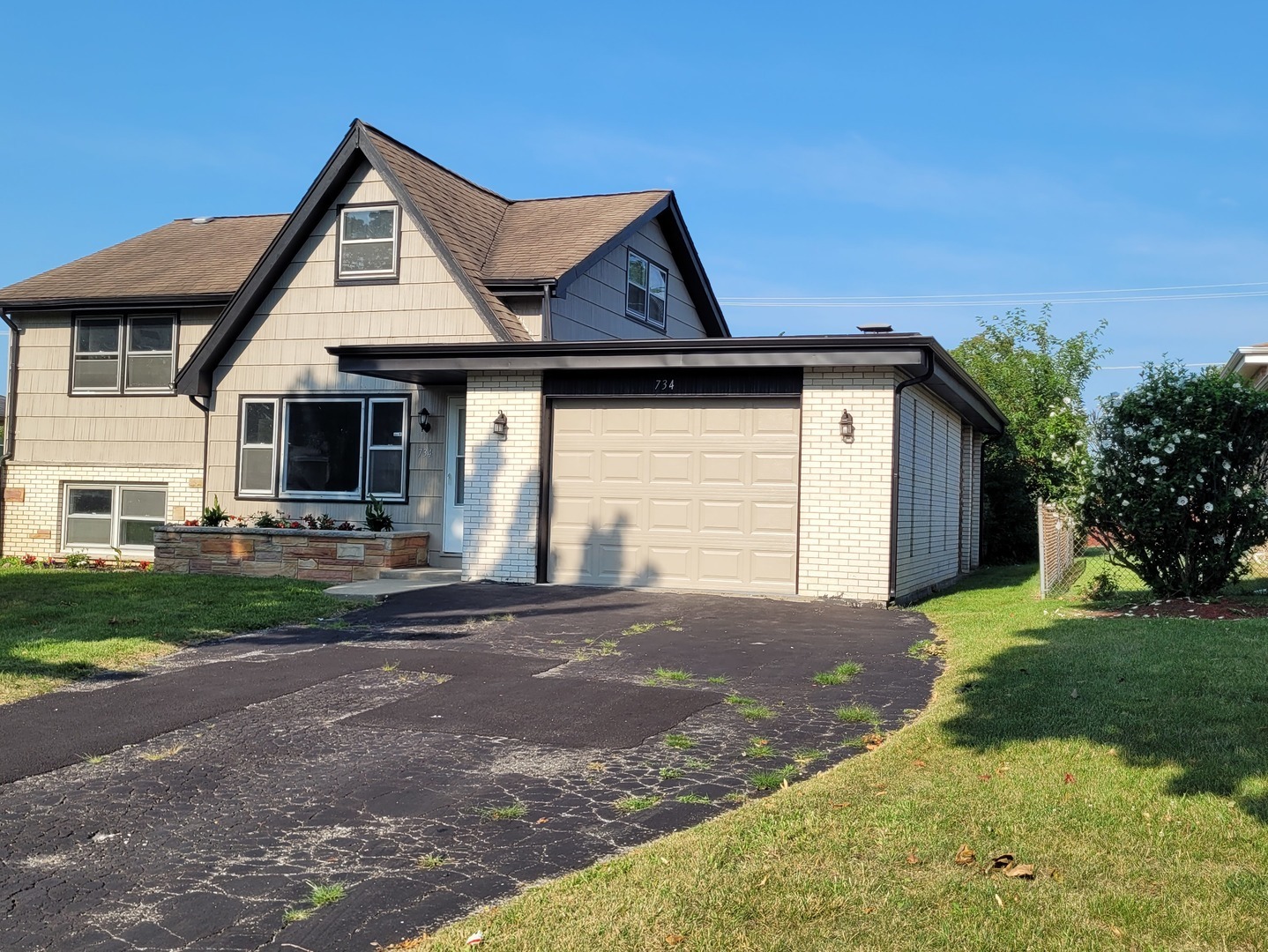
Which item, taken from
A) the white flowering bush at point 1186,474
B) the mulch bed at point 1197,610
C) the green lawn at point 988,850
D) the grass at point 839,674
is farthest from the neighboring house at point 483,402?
the green lawn at point 988,850

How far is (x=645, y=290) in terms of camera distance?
69.8 ft

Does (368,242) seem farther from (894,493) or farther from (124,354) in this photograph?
(894,493)

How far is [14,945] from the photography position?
13.9ft

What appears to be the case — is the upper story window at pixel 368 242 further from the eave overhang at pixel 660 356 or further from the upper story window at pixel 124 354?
the upper story window at pixel 124 354

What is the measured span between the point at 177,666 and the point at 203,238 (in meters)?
15.4

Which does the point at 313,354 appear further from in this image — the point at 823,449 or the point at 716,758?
the point at 716,758

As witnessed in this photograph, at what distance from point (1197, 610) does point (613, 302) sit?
11057 mm

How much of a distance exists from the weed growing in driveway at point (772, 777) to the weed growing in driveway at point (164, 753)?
3.37 metres

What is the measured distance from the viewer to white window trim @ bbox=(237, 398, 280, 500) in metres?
18.6

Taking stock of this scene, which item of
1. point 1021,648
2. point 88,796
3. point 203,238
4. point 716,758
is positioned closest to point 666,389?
point 1021,648

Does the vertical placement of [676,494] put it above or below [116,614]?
above

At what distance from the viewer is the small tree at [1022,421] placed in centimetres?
2509

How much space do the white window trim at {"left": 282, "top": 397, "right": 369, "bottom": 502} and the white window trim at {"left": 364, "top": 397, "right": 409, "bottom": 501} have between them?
6 cm

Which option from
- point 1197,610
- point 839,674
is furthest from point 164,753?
point 1197,610
